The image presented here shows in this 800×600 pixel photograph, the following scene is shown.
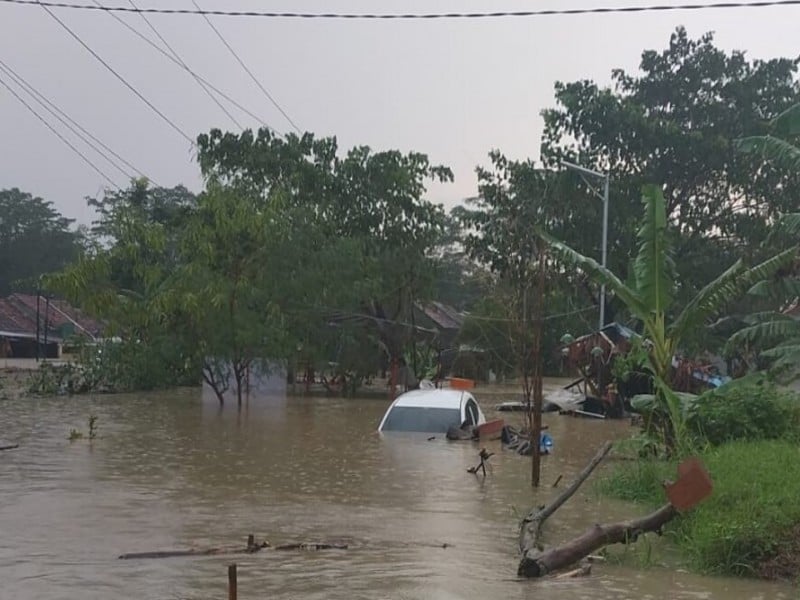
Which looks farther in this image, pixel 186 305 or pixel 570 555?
pixel 186 305

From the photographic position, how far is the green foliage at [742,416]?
14.1 meters

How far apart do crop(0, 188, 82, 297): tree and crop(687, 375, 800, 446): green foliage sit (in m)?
60.8

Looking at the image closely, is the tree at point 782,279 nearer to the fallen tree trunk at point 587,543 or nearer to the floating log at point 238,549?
the fallen tree trunk at point 587,543

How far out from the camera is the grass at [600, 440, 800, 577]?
28.6 feet

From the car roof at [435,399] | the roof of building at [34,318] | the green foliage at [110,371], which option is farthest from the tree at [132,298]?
the roof of building at [34,318]

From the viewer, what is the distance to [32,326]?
194 ft

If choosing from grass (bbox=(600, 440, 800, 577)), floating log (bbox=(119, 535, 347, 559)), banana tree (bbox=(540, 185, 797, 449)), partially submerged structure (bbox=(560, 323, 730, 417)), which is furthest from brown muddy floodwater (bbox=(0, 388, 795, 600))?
partially submerged structure (bbox=(560, 323, 730, 417))

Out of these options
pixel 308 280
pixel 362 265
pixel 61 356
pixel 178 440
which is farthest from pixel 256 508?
pixel 61 356

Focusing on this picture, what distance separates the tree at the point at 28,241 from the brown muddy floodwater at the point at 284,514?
51.8 m

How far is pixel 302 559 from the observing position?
9203 millimetres

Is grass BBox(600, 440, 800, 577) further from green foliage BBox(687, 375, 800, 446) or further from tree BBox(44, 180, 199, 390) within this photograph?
tree BBox(44, 180, 199, 390)

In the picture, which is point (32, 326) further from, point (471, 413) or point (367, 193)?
point (471, 413)

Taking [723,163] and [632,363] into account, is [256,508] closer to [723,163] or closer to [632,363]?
[632,363]

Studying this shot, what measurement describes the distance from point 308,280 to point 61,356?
3180cm
